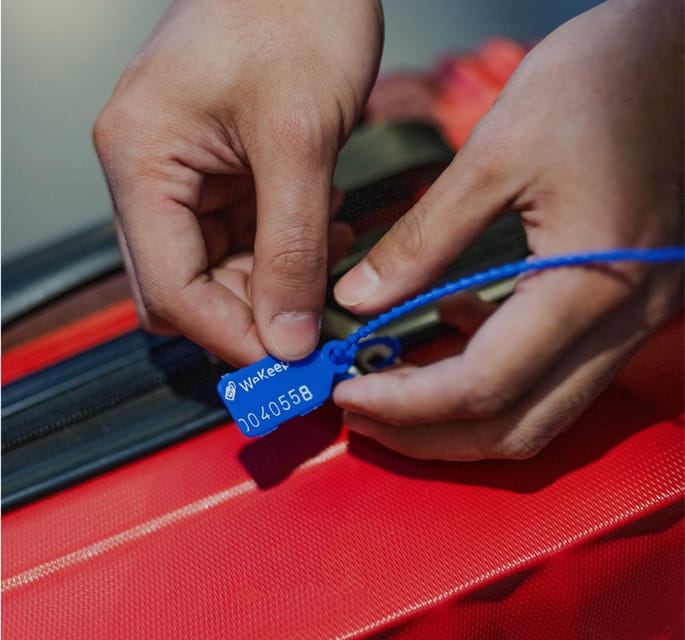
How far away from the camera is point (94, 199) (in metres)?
1.62

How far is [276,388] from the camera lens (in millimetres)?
609

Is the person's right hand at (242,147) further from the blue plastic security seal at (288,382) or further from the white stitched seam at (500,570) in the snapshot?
the white stitched seam at (500,570)

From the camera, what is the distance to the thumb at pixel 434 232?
1.81 feet

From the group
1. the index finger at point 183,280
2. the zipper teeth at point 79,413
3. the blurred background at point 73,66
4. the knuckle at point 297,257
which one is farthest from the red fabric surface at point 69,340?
the blurred background at point 73,66

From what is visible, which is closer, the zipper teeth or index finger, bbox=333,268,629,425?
index finger, bbox=333,268,629,425

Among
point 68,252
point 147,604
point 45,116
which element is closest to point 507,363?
point 147,604

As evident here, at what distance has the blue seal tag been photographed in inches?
23.5

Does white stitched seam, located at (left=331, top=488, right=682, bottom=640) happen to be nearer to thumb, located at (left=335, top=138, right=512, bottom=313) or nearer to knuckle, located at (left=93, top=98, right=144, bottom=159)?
thumb, located at (left=335, top=138, right=512, bottom=313)

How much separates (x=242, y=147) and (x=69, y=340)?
376mm

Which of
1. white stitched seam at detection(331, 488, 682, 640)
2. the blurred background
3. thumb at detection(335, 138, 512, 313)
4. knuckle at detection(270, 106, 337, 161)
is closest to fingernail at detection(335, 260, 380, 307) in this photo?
thumb at detection(335, 138, 512, 313)

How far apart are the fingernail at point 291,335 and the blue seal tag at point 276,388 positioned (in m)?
0.01

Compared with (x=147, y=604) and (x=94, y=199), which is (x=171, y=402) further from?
(x=94, y=199)

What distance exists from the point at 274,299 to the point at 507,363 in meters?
0.20

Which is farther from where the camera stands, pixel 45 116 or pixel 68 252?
pixel 45 116
